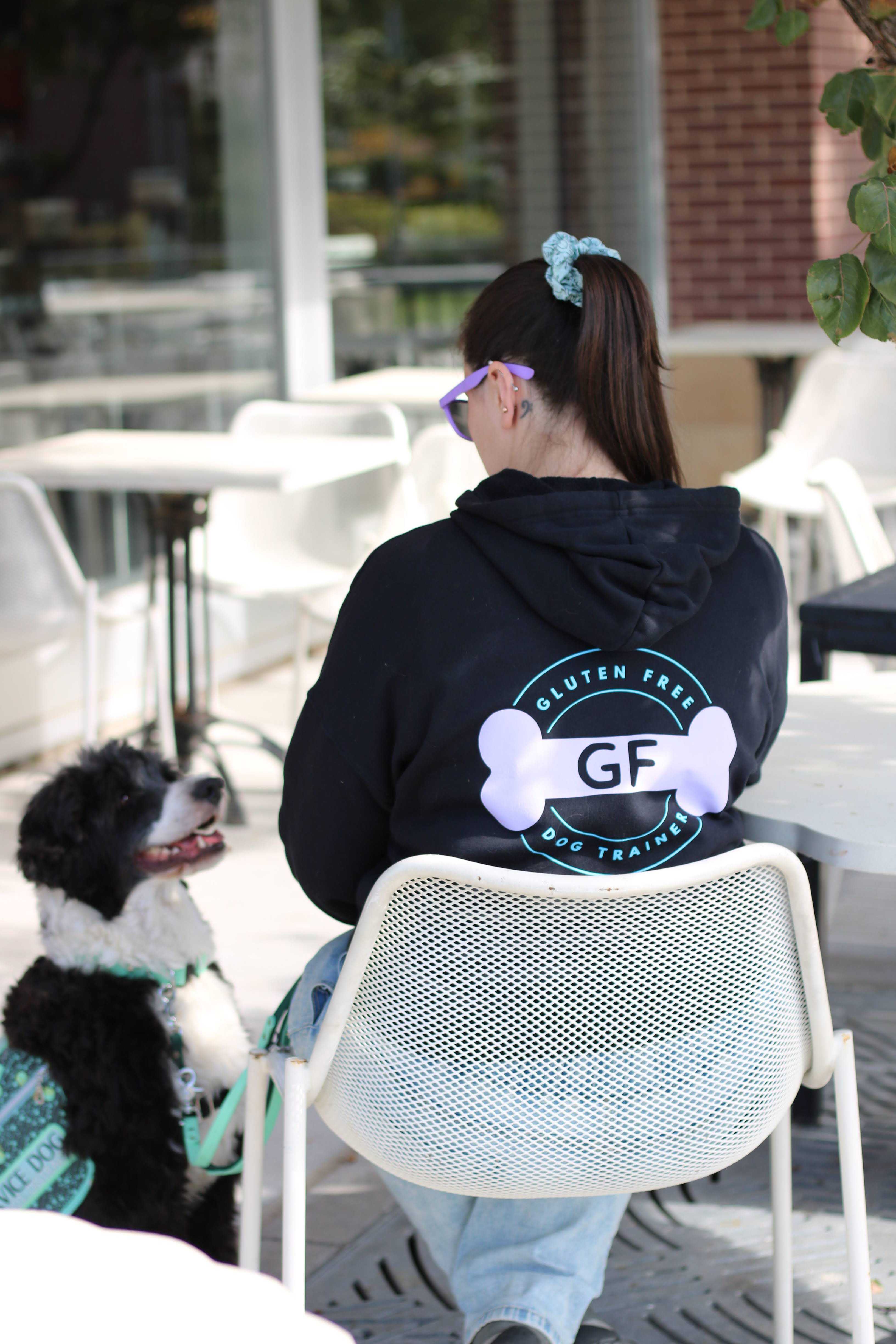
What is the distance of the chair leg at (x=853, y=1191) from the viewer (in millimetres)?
1568

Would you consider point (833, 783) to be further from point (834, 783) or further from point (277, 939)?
point (277, 939)

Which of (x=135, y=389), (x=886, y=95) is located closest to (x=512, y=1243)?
(x=886, y=95)

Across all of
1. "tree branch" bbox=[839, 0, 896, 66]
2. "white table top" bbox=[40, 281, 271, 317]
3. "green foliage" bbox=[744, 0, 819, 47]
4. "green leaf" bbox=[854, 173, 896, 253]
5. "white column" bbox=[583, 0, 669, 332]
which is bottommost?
"green leaf" bbox=[854, 173, 896, 253]

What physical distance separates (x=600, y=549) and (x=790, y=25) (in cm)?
93

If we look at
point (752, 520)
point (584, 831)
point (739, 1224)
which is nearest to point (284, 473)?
point (739, 1224)

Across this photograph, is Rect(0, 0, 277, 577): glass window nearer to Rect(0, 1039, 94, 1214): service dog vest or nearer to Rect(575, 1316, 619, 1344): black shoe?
Rect(0, 1039, 94, 1214): service dog vest

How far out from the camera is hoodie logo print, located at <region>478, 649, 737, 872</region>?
1497mm

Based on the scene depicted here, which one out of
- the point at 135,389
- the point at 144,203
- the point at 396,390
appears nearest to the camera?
the point at 396,390

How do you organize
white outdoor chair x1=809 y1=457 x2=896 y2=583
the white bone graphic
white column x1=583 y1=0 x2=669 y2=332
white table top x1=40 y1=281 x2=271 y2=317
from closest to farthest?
1. the white bone graphic
2. white outdoor chair x1=809 y1=457 x2=896 y2=583
3. white table top x1=40 y1=281 x2=271 y2=317
4. white column x1=583 y1=0 x2=669 y2=332

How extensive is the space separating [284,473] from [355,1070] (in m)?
2.23

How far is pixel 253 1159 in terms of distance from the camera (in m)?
1.74

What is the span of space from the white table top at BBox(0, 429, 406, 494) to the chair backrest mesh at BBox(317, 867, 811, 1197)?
2185mm

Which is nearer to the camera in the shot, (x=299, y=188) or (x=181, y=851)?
(x=181, y=851)

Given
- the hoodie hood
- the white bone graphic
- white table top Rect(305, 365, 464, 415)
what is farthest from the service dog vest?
white table top Rect(305, 365, 464, 415)
